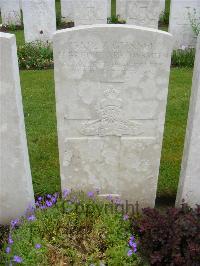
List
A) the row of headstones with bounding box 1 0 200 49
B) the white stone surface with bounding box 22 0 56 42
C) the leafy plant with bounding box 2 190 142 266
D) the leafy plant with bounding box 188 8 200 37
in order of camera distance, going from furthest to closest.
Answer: the white stone surface with bounding box 22 0 56 42 → the leafy plant with bounding box 188 8 200 37 → the row of headstones with bounding box 1 0 200 49 → the leafy plant with bounding box 2 190 142 266

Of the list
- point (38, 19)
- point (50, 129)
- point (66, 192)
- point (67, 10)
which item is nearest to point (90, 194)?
point (66, 192)

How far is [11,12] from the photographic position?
45.2 ft

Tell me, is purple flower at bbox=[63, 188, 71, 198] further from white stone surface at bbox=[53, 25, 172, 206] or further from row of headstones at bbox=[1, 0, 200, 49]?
row of headstones at bbox=[1, 0, 200, 49]

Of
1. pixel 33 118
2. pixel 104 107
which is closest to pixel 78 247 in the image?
pixel 104 107

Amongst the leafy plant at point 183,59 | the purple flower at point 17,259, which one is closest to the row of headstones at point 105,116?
the purple flower at point 17,259

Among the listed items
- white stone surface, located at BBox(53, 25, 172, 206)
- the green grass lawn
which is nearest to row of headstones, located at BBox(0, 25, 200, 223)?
white stone surface, located at BBox(53, 25, 172, 206)

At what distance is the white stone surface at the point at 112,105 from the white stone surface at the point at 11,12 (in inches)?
434

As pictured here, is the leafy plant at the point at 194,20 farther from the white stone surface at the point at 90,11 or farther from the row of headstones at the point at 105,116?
the row of headstones at the point at 105,116

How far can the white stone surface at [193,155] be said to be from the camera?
11.7ft

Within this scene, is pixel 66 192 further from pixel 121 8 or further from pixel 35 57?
pixel 121 8

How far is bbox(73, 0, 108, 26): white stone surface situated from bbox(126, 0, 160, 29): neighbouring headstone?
3.08ft

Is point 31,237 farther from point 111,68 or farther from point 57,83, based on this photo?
point 111,68

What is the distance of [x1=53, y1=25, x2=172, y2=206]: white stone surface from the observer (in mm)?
3422

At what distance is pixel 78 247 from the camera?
3.58 metres
